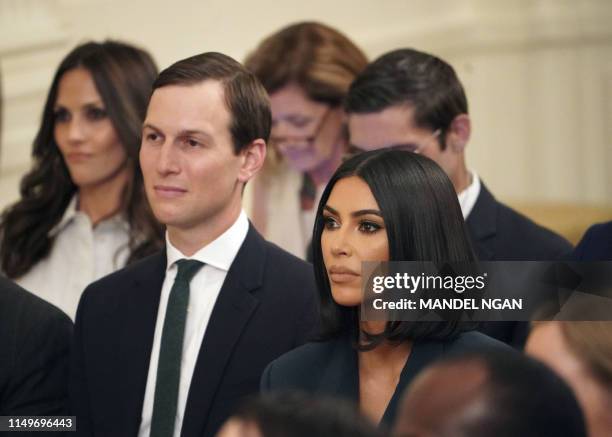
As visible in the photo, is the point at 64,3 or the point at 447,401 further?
the point at 64,3

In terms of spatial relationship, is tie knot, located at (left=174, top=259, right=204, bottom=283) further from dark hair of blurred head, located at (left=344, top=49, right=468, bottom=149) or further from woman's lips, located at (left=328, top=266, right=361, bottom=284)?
dark hair of blurred head, located at (left=344, top=49, right=468, bottom=149)

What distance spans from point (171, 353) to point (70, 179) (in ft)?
5.13

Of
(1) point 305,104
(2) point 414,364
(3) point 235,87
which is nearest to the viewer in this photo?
(2) point 414,364

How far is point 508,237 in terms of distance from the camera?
377 cm

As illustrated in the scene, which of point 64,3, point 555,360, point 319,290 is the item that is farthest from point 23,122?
point 555,360

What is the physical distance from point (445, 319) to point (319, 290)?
0.33m

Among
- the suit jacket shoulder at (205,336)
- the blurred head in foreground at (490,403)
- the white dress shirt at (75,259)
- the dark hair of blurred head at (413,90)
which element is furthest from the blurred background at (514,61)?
the blurred head in foreground at (490,403)

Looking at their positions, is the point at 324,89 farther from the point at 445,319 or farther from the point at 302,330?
the point at 445,319

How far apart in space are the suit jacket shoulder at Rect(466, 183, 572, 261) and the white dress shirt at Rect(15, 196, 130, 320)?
1244mm

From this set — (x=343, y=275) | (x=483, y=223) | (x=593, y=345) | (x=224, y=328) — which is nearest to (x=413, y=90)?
(x=483, y=223)

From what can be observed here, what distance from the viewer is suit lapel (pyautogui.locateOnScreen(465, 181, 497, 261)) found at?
3.74 metres

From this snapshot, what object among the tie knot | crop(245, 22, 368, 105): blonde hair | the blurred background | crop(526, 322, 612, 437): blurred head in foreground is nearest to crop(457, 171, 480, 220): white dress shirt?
crop(245, 22, 368, 105): blonde hair

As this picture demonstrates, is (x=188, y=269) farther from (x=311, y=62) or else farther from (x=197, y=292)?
(x=311, y=62)

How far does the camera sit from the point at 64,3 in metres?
6.33
